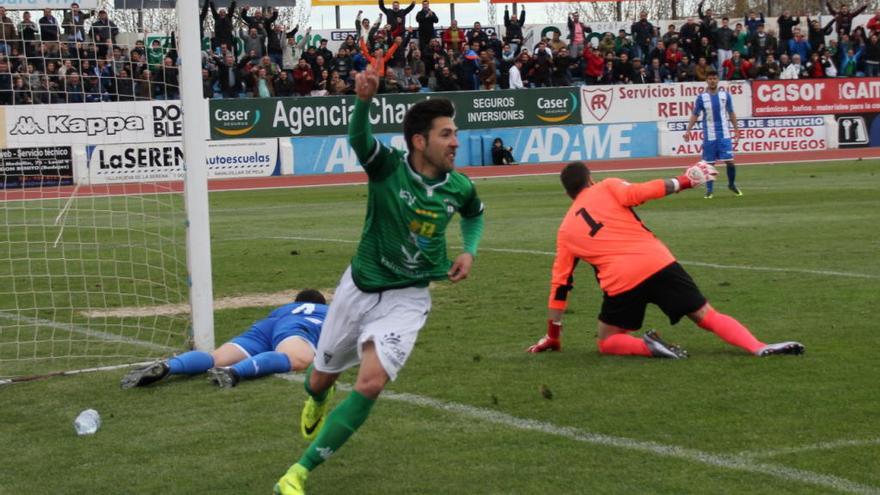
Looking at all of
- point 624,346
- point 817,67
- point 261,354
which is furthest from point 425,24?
point 261,354

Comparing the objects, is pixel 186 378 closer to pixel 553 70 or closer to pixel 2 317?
pixel 2 317

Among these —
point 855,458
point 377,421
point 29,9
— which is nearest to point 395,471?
point 377,421

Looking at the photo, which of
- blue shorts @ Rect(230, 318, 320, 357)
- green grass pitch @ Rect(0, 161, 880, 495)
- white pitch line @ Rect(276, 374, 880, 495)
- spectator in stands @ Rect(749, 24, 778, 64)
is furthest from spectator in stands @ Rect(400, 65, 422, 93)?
white pitch line @ Rect(276, 374, 880, 495)

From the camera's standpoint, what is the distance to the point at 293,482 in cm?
550

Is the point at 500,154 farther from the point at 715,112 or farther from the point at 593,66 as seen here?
the point at 715,112

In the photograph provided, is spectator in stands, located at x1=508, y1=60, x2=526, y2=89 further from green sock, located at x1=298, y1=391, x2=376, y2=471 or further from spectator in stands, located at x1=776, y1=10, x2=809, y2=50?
green sock, located at x1=298, y1=391, x2=376, y2=471

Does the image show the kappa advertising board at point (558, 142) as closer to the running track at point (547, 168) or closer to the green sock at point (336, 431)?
the running track at point (547, 168)

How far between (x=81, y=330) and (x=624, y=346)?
4736 millimetres

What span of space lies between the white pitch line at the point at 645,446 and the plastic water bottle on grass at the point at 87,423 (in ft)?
5.52

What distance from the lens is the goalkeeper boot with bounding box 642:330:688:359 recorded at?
8523 millimetres

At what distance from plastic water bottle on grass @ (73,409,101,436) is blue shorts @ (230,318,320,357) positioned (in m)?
1.59

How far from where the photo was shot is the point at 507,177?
31594 mm

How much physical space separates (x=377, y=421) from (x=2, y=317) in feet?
18.7

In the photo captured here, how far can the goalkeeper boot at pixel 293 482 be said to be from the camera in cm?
547
